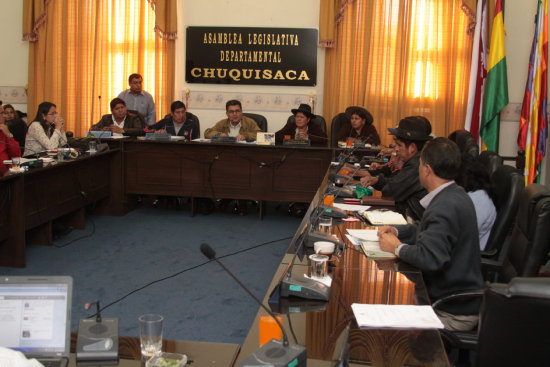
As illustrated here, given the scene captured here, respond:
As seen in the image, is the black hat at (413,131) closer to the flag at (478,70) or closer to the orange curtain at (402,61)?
the flag at (478,70)

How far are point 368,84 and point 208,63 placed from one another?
2.01 metres

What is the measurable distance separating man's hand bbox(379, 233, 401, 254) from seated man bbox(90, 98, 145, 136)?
177 inches

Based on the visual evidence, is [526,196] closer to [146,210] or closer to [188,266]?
[188,266]

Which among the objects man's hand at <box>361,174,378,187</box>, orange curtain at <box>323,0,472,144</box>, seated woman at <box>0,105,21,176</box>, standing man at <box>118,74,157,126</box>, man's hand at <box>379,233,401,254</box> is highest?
orange curtain at <box>323,0,472,144</box>

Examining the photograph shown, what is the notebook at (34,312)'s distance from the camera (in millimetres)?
1401

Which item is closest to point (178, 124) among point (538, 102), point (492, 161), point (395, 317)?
point (538, 102)

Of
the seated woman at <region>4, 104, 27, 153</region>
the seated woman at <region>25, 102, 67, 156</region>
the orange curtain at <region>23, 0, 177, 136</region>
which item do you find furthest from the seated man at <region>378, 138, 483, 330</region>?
the orange curtain at <region>23, 0, 177, 136</region>

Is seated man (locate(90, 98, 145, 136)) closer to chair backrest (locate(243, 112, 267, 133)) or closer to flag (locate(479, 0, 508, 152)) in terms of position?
chair backrest (locate(243, 112, 267, 133))

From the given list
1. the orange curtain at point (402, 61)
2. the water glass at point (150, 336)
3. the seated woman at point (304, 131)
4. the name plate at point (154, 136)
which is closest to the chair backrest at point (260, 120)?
the seated woman at point (304, 131)

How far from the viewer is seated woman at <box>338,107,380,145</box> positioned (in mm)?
6473

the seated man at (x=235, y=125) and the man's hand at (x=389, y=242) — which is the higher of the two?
the seated man at (x=235, y=125)

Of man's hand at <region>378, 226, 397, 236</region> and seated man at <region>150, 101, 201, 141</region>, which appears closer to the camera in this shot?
man's hand at <region>378, 226, 397, 236</region>

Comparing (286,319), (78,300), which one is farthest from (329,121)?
(286,319)

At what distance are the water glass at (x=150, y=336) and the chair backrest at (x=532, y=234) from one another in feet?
5.48
